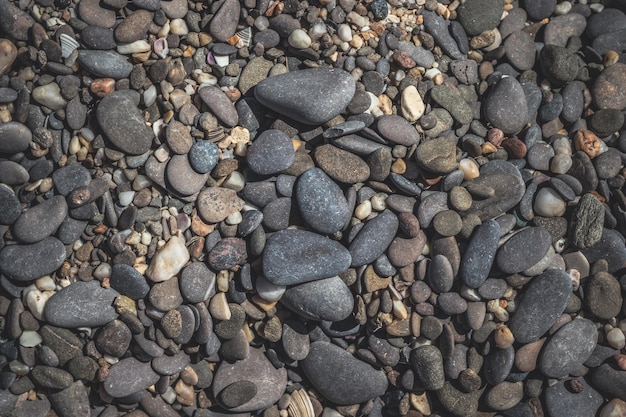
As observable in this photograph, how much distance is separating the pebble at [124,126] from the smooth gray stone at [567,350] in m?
1.70

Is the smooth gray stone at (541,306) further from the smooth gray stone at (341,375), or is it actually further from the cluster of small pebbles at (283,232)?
the smooth gray stone at (341,375)

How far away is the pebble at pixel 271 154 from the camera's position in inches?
83.0

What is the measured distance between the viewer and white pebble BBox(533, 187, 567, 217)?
7.08ft

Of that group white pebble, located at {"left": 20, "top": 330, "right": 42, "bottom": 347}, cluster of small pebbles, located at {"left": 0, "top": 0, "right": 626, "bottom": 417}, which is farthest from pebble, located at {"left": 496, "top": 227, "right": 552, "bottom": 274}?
white pebble, located at {"left": 20, "top": 330, "right": 42, "bottom": 347}

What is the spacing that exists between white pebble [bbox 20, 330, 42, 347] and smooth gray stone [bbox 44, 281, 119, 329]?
0.10 meters

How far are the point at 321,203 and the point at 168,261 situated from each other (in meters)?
0.61

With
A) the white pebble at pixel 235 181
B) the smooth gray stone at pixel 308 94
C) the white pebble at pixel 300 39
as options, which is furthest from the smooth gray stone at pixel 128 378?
the white pebble at pixel 300 39

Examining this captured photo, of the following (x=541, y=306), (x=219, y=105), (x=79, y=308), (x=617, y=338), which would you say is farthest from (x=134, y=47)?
(x=617, y=338)

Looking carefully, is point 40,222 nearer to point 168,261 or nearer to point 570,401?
point 168,261

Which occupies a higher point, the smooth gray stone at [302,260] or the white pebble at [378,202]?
the white pebble at [378,202]

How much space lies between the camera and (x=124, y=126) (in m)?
2.13

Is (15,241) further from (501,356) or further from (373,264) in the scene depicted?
(501,356)

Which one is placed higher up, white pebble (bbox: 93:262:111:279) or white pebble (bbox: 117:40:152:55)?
white pebble (bbox: 117:40:152:55)

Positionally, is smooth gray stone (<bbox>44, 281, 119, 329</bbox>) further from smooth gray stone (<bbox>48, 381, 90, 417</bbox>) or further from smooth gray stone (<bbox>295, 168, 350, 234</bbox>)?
smooth gray stone (<bbox>295, 168, 350, 234</bbox>)
